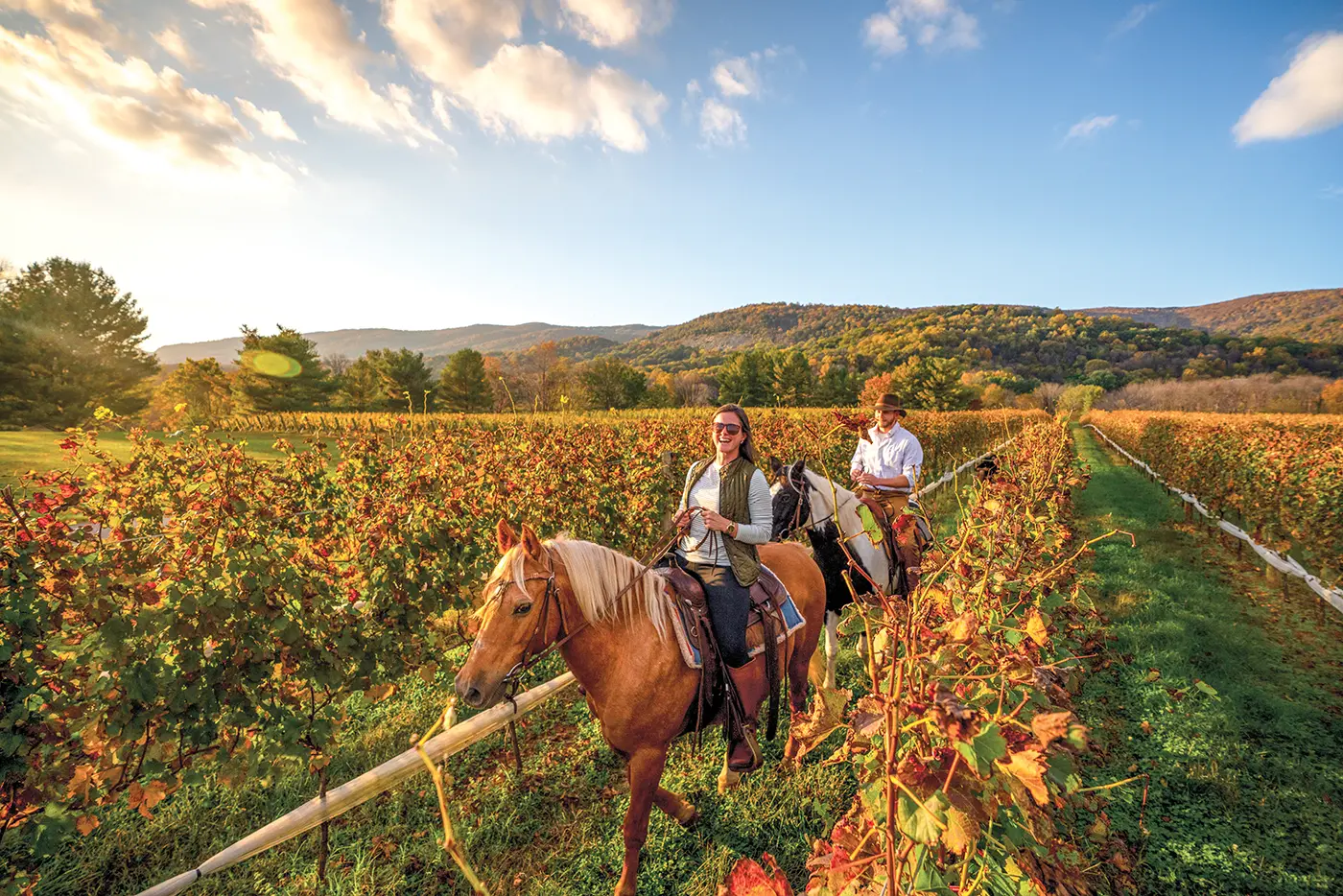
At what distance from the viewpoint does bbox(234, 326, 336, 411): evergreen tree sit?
130 feet

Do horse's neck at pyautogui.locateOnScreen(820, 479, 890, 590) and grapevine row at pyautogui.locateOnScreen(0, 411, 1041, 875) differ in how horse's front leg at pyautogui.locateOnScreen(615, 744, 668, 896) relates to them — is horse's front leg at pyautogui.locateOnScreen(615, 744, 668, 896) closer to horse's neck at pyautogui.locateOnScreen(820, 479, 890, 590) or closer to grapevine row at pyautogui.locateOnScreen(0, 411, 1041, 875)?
grapevine row at pyautogui.locateOnScreen(0, 411, 1041, 875)

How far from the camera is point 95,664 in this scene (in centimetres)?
249

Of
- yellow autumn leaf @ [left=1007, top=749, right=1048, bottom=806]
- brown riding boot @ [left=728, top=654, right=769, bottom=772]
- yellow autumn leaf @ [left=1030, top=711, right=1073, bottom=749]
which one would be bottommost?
brown riding boot @ [left=728, top=654, right=769, bottom=772]

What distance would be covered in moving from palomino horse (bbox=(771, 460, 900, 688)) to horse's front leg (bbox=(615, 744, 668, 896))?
7.89 feet

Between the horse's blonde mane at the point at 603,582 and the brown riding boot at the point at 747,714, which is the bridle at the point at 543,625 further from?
the brown riding boot at the point at 747,714

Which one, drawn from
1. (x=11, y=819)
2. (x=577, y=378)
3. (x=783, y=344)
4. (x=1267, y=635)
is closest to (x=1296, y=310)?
(x=783, y=344)

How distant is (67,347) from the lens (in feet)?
106

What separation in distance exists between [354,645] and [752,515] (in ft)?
9.33

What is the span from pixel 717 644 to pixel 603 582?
0.94m

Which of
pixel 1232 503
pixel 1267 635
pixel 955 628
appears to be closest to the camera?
pixel 955 628

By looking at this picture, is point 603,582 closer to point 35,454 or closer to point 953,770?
point 953,770

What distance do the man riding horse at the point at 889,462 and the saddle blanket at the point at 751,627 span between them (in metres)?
2.21

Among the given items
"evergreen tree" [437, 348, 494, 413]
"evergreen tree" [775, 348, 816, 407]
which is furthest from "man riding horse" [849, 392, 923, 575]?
"evergreen tree" [775, 348, 816, 407]

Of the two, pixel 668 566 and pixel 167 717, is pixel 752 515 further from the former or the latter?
Result: pixel 167 717
